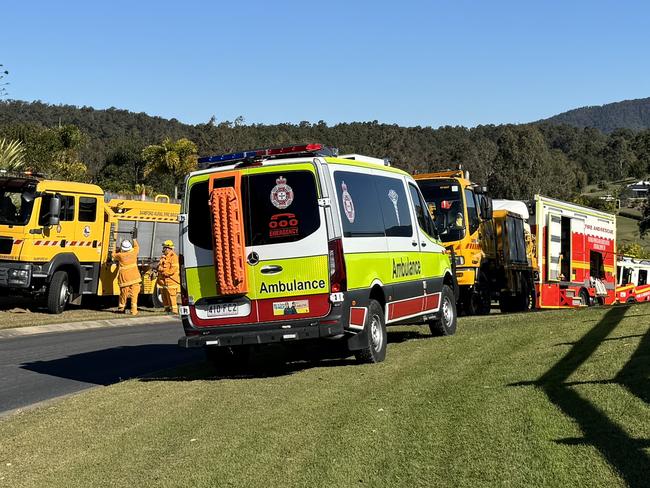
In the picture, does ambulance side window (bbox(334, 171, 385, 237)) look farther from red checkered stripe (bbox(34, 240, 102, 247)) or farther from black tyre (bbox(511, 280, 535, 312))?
black tyre (bbox(511, 280, 535, 312))

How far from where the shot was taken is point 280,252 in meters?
10.1

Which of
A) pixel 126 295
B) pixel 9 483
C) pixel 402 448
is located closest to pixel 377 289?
pixel 402 448

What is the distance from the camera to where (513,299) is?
22.7 metres

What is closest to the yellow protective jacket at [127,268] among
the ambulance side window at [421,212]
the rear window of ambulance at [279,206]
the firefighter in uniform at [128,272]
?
the firefighter in uniform at [128,272]

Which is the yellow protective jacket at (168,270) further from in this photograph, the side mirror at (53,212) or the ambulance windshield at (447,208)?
the ambulance windshield at (447,208)

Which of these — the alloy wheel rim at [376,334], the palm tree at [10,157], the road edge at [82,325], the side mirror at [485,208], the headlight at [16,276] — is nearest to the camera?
the alloy wheel rim at [376,334]

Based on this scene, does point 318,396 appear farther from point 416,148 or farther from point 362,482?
point 416,148

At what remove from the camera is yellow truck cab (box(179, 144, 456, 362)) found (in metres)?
9.98

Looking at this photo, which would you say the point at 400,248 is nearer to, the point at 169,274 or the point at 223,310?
the point at 223,310

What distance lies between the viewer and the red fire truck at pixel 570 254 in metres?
23.8

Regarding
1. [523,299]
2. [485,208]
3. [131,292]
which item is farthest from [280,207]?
[523,299]

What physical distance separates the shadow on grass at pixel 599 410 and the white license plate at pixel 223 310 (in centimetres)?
391

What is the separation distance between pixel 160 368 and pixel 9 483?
253 inches

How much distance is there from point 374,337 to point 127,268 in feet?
39.3
